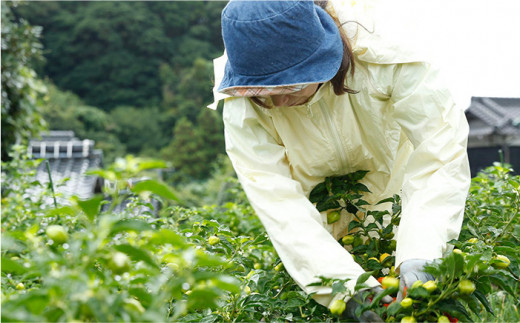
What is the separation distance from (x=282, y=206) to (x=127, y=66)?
26664mm

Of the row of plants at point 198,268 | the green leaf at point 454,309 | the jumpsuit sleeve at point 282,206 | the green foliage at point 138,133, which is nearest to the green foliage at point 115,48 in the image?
the green foliage at point 138,133

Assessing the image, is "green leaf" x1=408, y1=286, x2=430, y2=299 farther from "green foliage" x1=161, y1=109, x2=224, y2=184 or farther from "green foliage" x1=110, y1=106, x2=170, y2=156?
"green foliage" x1=110, y1=106, x2=170, y2=156

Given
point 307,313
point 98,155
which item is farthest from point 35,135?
point 307,313

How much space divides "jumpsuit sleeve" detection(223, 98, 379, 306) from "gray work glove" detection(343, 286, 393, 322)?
0.05 feet

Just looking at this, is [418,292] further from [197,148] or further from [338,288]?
[197,148]

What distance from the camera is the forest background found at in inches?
932

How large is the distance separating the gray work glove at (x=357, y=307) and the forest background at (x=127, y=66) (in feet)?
66.0

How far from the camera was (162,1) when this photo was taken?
28953 millimetres

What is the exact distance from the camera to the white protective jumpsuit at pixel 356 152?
4.29 feet

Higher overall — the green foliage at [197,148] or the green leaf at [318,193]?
the green leaf at [318,193]

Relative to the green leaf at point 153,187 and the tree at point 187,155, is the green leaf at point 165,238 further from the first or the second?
the tree at point 187,155

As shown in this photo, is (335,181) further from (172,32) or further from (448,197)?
(172,32)

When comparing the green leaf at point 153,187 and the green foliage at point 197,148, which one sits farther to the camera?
the green foliage at point 197,148

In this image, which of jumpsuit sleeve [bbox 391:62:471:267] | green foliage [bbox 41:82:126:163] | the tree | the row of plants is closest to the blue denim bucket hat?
jumpsuit sleeve [bbox 391:62:471:267]
